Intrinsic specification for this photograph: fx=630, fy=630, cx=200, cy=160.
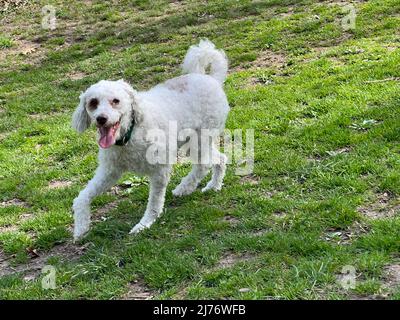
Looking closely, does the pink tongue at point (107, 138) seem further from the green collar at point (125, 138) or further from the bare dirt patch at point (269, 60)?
the bare dirt patch at point (269, 60)

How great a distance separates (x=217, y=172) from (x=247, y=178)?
1.08 feet

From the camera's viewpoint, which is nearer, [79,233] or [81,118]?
[81,118]

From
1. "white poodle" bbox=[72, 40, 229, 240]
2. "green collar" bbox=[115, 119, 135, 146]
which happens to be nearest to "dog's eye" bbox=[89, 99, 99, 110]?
"white poodle" bbox=[72, 40, 229, 240]

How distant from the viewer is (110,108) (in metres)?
4.64

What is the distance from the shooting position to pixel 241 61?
9.77 metres

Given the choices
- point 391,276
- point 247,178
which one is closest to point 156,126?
point 247,178

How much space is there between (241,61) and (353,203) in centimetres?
518

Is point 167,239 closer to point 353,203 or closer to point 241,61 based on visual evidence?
point 353,203

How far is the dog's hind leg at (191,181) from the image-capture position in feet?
18.9

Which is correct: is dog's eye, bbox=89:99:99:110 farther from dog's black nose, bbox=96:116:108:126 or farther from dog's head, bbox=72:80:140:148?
dog's black nose, bbox=96:116:108:126

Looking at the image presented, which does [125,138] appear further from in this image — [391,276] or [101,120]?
[391,276]
